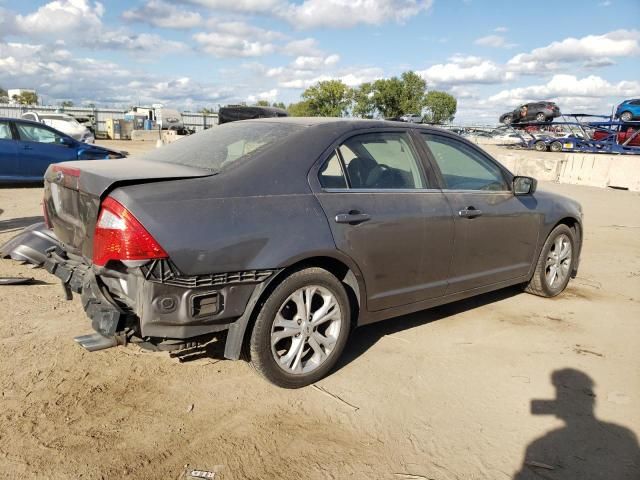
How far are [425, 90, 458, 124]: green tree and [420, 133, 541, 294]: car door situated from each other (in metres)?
77.2

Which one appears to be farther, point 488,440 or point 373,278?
point 373,278

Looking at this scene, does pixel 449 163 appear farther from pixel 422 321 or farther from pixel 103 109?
pixel 103 109

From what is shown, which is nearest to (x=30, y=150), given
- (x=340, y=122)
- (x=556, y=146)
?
(x=340, y=122)

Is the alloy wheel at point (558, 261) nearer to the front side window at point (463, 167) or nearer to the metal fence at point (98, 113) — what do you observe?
the front side window at point (463, 167)

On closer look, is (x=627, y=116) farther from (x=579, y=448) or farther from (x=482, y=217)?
(x=579, y=448)

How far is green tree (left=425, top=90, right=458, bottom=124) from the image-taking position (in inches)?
3214

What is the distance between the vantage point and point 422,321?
4.57 metres

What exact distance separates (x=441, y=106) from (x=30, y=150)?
262ft

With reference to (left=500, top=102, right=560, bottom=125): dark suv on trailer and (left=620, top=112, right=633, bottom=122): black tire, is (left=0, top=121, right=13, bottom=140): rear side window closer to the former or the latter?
(left=620, top=112, right=633, bottom=122): black tire

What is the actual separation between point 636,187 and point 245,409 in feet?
52.4

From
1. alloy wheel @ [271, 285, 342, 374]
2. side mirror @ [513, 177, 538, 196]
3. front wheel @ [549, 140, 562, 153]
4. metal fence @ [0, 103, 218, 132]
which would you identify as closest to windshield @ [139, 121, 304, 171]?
alloy wheel @ [271, 285, 342, 374]

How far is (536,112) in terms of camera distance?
3166cm

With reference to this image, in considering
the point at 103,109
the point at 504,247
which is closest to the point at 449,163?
the point at 504,247

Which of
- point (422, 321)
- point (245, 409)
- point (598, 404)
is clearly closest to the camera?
point (245, 409)
